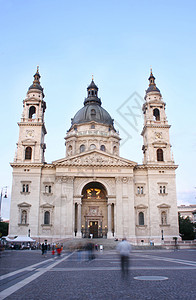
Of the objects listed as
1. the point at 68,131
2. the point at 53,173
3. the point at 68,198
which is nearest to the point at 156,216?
the point at 68,198

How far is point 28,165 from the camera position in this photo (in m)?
49.5

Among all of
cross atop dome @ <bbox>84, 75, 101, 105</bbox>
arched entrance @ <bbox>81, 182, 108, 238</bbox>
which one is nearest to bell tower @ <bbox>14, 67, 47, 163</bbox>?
arched entrance @ <bbox>81, 182, 108, 238</bbox>

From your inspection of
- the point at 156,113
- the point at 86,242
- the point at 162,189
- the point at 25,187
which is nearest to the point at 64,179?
the point at 25,187

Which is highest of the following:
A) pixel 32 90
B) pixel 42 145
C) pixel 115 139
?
pixel 32 90

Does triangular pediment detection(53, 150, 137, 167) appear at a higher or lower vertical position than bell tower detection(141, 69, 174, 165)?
lower

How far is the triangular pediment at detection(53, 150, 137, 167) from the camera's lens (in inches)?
1946

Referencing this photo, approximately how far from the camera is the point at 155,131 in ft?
177

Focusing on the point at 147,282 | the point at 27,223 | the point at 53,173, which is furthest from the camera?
the point at 53,173

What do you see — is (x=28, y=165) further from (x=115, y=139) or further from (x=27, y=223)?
(x=115, y=139)

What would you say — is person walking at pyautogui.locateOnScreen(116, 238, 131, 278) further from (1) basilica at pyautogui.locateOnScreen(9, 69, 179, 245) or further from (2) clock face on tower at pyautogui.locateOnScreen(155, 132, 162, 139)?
(2) clock face on tower at pyautogui.locateOnScreen(155, 132, 162, 139)

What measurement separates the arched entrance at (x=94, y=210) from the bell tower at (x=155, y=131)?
10464 millimetres

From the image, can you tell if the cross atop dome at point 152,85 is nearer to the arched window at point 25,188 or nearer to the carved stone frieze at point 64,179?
the carved stone frieze at point 64,179

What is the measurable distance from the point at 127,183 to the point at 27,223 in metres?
17.7

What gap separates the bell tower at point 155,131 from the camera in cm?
5253
